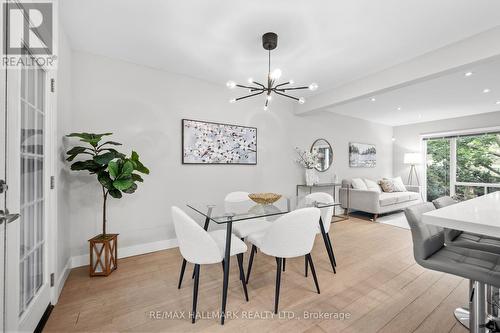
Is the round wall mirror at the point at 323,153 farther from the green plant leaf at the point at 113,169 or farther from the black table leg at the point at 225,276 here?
the green plant leaf at the point at 113,169

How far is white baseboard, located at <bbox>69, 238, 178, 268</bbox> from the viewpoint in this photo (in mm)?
2451

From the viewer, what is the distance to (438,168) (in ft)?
19.4

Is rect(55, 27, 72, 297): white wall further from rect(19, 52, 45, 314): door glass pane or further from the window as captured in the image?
the window

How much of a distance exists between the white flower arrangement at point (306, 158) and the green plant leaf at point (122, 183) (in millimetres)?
3120

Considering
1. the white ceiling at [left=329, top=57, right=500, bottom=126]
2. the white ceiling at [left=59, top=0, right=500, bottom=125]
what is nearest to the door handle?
the white ceiling at [left=59, top=0, right=500, bottom=125]

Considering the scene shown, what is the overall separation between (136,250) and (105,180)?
114cm

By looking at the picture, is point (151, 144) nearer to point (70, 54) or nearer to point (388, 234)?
point (70, 54)

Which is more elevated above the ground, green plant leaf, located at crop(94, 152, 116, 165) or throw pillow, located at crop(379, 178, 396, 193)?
green plant leaf, located at crop(94, 152, 116, 165)

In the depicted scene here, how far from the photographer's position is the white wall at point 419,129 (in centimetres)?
506

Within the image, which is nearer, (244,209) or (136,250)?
(244,209)

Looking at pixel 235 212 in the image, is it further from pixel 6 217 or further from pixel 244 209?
pixel 6 217

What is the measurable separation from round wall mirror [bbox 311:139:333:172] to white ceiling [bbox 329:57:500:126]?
827mm

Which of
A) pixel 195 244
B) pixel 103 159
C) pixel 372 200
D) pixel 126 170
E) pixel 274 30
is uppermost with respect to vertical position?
pixel 274 30

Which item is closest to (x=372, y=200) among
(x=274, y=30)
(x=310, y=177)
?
(x=310, y=177)
